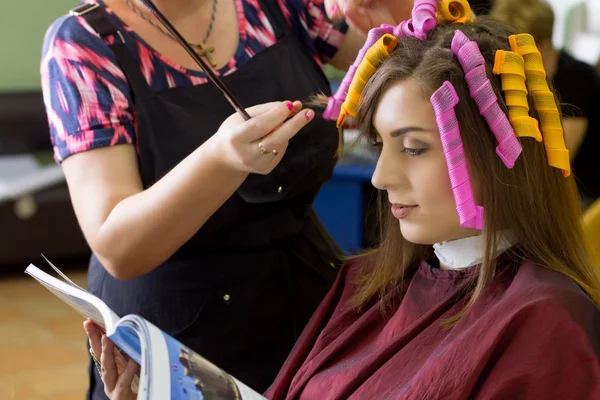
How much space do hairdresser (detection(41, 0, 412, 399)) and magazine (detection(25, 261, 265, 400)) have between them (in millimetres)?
230

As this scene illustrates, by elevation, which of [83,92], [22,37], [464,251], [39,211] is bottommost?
[39,211]

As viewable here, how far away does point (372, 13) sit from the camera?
4.84 ft

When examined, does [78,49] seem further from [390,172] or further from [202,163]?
[390,172]

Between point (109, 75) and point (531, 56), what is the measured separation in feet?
2.19

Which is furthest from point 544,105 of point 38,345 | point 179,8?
point 38,345

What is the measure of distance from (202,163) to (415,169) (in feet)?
1.01

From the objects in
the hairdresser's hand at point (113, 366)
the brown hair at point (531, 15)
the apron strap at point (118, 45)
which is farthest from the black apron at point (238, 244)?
the brown hair at point (531, 15)

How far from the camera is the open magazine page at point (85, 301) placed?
101 centimetres

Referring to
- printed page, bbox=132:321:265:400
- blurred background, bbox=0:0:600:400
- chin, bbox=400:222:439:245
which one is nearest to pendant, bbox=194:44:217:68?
chin, bbox=400:222:439:245

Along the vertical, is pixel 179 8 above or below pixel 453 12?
above

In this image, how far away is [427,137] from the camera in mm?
1146

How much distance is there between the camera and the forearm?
1.22 meters

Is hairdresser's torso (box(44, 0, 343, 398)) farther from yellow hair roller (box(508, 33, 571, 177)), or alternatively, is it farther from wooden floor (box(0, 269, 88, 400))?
wooden floor (box(0, 269, 88, 400))

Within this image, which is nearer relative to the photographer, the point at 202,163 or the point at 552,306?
the point at 552,306
